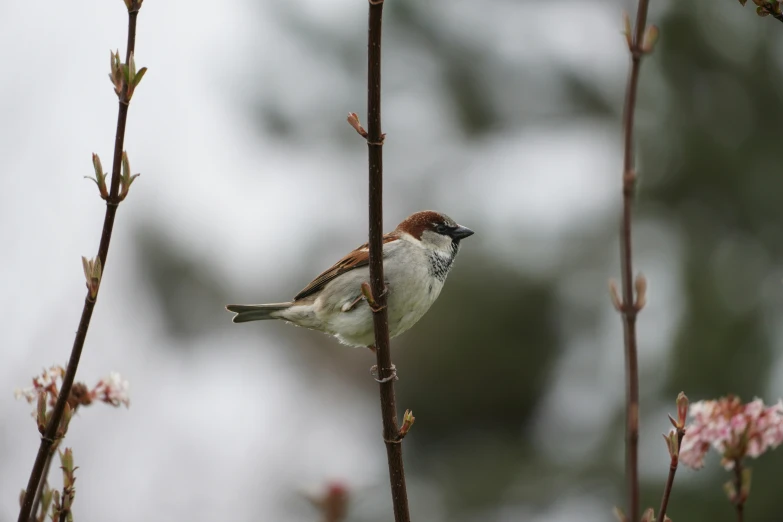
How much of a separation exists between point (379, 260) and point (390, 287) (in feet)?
3.79

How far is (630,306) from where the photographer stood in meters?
1.33

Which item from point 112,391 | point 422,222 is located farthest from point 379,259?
point 422,222

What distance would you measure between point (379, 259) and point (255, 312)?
1.76 m

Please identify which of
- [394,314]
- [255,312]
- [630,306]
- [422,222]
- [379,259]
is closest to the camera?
[630,306]

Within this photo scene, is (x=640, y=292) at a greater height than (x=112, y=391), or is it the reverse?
(x=640, y=292)

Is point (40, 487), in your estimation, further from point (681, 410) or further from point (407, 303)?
point (407, 303)

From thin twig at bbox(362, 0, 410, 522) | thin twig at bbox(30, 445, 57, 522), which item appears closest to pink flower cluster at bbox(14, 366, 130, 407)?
thin twig at bbox(30, 445, 57, 522)

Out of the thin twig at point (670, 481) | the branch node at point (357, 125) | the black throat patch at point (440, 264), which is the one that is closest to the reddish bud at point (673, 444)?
the thin twig at point (670, 481)

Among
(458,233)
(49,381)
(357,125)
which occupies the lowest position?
(49,381)

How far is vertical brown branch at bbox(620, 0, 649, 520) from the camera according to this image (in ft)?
4.17

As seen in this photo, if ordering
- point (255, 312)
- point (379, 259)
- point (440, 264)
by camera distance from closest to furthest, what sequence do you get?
point (379, 259) < point (440, 264) < point (255, 312)

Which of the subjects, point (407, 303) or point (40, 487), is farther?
point (407, 303)

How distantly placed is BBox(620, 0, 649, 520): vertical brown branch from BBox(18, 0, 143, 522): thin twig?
30.0 inches

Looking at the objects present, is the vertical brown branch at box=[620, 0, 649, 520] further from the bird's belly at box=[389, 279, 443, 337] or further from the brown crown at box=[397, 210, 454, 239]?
the brown crown at box=[397, 210, 454, 239]
